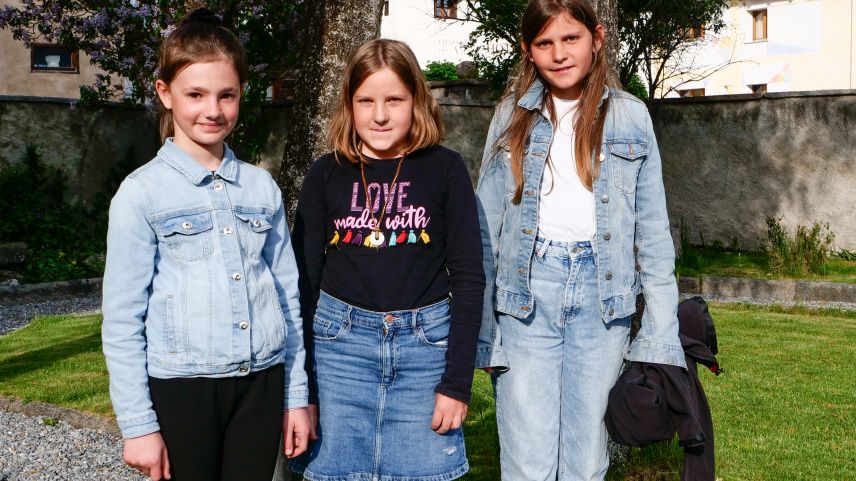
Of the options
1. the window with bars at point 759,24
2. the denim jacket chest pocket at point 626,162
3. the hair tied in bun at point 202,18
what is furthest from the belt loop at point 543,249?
the window with bars at point 759,24

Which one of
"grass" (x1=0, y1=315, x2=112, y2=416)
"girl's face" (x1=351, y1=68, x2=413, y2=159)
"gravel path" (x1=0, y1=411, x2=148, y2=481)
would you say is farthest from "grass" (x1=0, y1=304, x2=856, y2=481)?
"girl's face" (x1=351, y1=68, x2=413, y2=159)

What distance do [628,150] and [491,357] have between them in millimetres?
757

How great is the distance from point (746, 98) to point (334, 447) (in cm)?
1063

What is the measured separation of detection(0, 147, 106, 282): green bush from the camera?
11.0m

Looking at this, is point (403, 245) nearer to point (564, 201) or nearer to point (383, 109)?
point (383, 109)

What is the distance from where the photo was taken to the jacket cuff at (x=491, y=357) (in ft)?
9.16

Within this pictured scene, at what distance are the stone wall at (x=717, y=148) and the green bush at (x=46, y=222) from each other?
0.26 m

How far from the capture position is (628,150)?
2.79 meters

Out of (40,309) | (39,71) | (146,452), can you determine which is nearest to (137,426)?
(146,452)

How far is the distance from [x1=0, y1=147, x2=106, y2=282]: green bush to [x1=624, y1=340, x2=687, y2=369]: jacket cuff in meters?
9.39

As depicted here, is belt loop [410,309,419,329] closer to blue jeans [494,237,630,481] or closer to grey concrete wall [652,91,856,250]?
blue jeans [494,237,630,481]

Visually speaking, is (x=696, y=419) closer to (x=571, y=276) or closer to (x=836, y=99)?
(x=571, y=276)

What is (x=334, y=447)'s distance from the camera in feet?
8.77

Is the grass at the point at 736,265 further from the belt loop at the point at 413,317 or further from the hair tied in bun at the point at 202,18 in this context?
the hair tied in bun at the point at 202,18
